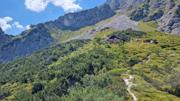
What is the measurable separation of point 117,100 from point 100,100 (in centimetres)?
864

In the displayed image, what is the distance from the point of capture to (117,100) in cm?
19750

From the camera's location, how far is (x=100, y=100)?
198625 mm
